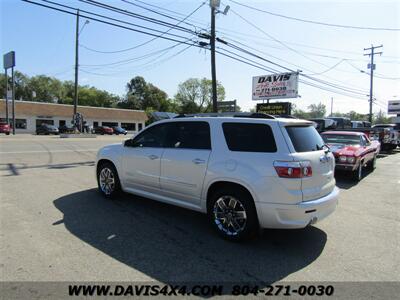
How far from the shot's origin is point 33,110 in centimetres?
5134

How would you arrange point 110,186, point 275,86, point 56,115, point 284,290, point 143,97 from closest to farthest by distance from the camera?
point 284,290, point 110,186, point 275,86, point 56,115, point 143,97

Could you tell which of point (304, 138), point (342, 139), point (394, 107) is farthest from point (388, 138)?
point (394, 107)

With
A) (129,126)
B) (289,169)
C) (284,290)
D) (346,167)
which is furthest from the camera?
(129,126)

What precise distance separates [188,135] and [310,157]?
1.99m

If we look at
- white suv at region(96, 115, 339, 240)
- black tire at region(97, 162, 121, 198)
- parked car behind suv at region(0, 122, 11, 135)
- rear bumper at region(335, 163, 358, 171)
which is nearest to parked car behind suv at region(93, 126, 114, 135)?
parked car behind suv at region(0, 122, 11, 135)

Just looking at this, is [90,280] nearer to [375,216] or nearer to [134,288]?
[134,288]

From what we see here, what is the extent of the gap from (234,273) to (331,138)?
366 inches

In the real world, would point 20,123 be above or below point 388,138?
above

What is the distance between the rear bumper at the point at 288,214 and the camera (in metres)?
4.08

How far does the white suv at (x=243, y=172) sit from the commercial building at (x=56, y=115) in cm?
5135

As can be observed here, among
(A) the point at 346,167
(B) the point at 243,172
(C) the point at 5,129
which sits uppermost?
(C) the point at 5,129

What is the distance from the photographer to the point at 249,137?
4.49 m

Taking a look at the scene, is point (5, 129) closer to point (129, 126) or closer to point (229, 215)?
point (129, 126)

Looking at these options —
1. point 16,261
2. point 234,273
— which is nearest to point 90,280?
point 16,261
